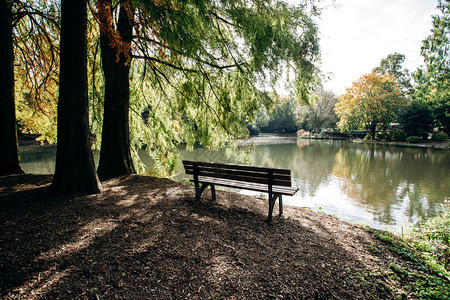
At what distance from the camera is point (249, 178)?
3729 mm

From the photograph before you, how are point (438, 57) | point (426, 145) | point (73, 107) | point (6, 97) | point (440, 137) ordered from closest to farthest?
point (73, 107) → point (6, 97) → point (438, 57) → point (426, 145) → point (440, 137)

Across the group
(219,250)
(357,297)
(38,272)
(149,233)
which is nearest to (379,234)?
(357,297)

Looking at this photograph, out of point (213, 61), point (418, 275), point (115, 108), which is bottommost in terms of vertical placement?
point (418, 275)

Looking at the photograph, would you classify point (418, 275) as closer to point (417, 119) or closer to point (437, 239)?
point (437, 239)

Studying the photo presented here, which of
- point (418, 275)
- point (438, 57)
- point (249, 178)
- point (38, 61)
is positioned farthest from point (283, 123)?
point (418, 275)

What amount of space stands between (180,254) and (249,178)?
1.66 meters

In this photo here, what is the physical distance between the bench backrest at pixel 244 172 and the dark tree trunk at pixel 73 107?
1914 millimetres

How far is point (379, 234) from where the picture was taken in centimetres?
346

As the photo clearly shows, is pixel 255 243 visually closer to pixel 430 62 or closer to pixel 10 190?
pixel 10 190

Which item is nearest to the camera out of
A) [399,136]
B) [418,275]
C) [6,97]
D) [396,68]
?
[418,275]

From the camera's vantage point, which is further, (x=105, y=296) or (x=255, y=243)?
(x=255, y=243)

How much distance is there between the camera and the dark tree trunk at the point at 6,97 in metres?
5.30

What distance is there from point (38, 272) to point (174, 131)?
554cm

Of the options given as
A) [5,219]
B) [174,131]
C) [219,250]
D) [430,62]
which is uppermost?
[430,62]
